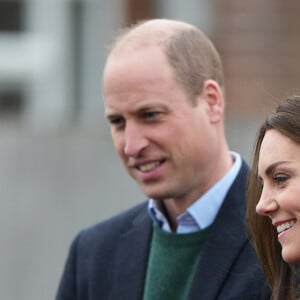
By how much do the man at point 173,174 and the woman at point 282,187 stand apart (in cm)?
41

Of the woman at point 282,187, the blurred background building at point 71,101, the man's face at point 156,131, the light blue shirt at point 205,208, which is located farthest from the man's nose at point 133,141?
the blurred background building at point 71,101

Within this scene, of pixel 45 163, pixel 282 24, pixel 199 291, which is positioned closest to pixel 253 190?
pixel 199 291

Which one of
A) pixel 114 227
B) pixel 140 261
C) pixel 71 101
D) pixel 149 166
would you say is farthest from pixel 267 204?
pixel 71 101

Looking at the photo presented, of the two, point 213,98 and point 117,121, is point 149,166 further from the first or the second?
point 213,98

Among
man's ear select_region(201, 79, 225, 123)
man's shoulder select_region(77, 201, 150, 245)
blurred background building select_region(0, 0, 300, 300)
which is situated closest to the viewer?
man's ear select_region(201, 79, 225, 123)

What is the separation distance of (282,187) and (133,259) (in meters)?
1.03

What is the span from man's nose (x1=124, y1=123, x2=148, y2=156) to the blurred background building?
325cm

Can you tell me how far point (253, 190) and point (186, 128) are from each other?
0.58 m

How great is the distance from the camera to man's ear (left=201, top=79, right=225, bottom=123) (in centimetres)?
553

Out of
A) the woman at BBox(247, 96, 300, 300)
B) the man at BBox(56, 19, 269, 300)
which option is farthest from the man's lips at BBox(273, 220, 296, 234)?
the man at BBox(56, 19, 269, 300)

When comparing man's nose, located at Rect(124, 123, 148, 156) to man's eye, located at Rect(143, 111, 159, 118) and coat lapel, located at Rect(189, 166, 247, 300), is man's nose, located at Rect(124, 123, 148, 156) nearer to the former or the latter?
man's eye, located at Rect(143, 111, 159, 118)

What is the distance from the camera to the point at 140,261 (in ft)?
18.1

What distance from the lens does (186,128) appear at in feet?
17.8

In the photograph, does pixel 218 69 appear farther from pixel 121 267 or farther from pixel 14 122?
pixel 14 122
